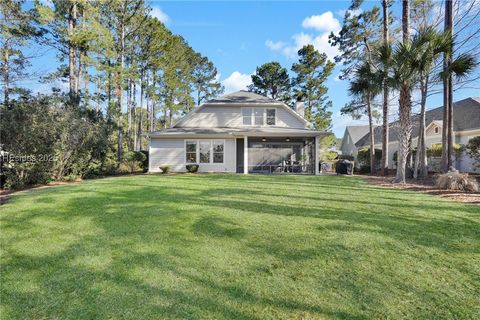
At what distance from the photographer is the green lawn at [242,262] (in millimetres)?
3004

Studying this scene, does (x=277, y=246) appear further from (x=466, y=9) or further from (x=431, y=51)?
(x=466, y=9)

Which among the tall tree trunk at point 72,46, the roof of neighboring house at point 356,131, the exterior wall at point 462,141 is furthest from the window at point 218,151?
the roof of neighboring house at point 356,131

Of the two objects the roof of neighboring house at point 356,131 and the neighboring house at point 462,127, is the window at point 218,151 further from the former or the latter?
the roof of neighboring house at point 356,131

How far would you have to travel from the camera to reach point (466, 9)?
13.5 meters

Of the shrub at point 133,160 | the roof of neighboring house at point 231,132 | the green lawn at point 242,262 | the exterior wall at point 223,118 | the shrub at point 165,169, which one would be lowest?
the green lawn at point 242,262

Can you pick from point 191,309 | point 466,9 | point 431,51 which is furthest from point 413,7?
point 191,309

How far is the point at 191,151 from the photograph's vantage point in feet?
62.3

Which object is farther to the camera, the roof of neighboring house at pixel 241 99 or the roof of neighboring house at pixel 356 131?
the roof of neighboring house at pixel 356 131

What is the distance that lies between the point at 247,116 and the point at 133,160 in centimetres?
875

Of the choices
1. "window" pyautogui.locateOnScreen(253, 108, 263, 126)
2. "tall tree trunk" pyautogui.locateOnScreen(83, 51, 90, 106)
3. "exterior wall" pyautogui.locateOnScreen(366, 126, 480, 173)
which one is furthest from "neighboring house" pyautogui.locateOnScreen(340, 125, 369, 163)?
"tall tree trunk" pyautogui.locateOnScreen(83, 51, 90, 106)

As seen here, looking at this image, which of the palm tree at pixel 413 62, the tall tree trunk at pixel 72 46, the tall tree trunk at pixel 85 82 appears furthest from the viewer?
the tall tree trunk at pixel 85 82

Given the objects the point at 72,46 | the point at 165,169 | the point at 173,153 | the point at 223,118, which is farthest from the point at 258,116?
the point at 72,46

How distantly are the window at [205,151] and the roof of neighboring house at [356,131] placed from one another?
26117 mm

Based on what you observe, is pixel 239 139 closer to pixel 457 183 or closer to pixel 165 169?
pixel 165 169
